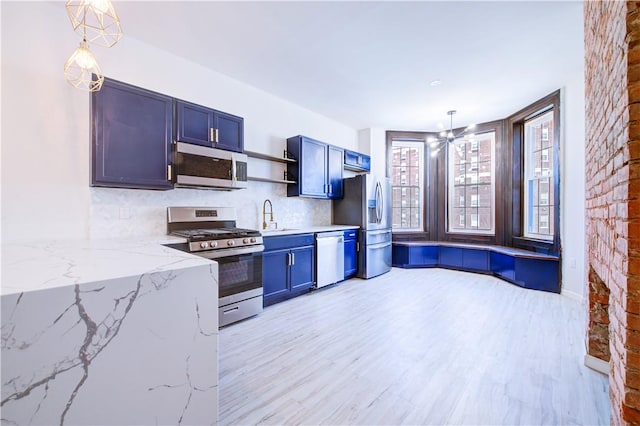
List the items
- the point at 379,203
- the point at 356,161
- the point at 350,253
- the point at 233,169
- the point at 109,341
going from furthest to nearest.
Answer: the point at 356,161 < the point at 379,203 < the point at 350,253 < the point at 233,169 < the point at 109,341

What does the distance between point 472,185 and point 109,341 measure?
6.00 metres

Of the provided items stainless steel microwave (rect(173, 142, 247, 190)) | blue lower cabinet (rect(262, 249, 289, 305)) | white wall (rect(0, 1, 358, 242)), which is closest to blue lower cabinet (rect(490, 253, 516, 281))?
blue lower cabinet (rect(262, 249, 289, 305))

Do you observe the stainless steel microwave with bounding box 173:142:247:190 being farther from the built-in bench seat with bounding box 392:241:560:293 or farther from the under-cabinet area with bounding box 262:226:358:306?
the built-in bench seat with bounding box 392:241:560:293

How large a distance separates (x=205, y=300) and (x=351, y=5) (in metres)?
2.51

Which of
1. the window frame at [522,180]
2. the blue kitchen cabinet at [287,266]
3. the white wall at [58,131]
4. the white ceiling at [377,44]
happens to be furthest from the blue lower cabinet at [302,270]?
the window frame at [522,180]

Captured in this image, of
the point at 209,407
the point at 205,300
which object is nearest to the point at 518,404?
the point at 209,407

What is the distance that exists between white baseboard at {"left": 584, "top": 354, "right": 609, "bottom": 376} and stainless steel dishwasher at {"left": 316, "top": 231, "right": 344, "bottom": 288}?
2.73 meters

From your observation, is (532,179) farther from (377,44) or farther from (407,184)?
(377,44)

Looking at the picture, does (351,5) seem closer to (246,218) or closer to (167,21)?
(167,21)

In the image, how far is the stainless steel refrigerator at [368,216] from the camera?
4.65 meters

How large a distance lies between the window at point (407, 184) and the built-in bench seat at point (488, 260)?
1.79 feet

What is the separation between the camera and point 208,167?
9.49 ft

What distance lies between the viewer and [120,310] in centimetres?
87

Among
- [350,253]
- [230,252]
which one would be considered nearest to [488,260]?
[350,253]
